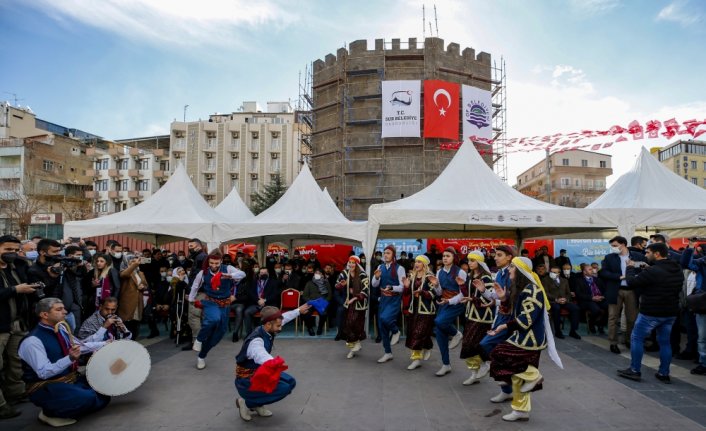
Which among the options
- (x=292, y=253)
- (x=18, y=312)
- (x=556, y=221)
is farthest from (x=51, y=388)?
(x=292, y=253)

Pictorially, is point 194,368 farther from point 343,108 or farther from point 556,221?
point 343,108

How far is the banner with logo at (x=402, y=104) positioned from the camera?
29.2 meters

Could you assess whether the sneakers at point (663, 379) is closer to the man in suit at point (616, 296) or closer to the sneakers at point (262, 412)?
the man in suit at point (616, 296)

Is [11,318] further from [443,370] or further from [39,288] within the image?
[443,370]

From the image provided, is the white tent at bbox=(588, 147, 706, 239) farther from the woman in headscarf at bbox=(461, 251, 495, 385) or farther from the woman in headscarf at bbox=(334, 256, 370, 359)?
the woman in headscarf at bbox=(334, 256, 370, 359)

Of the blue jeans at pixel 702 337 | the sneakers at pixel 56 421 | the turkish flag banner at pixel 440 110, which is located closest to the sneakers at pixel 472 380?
the blue jeans at pixel 702 337

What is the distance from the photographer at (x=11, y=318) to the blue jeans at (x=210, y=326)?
2.34 m

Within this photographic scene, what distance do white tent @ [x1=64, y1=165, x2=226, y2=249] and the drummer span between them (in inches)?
209

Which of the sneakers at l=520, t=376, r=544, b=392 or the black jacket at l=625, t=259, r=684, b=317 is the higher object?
the black jacket at l=625, t=259, r=684, b=317

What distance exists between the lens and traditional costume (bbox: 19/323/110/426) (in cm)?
447

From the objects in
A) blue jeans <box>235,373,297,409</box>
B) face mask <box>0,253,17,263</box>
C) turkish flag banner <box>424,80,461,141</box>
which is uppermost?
turkish flag banner <box>424,80,461,141</box>

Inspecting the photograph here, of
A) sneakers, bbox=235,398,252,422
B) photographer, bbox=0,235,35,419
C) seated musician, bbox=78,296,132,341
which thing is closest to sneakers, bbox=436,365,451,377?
sneakers, bbox=235,398,252,422

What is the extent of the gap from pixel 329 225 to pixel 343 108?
2271 cm

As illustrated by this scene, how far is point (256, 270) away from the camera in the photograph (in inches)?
407
